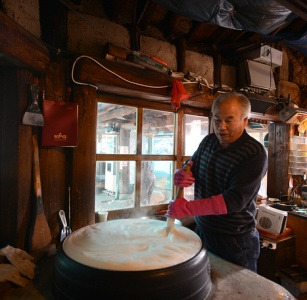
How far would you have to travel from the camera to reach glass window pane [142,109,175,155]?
11.1ft

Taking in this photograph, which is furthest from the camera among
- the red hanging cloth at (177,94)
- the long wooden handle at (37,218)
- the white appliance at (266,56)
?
the white appliance at (266,56)

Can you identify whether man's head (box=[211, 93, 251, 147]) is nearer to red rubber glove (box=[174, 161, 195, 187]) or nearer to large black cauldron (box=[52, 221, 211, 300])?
red rubber glove (box=[174, 161, 195, 187])

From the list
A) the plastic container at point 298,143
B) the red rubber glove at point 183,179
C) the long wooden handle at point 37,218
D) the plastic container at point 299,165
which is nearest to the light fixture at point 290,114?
the plastic container at point 298,143

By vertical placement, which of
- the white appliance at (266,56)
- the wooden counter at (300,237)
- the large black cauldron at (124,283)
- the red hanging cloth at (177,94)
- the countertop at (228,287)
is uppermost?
the white appliance at (266,56)

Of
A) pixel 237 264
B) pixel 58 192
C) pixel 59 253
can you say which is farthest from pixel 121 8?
pixel 237 264

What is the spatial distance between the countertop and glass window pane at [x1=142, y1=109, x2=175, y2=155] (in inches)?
75.8

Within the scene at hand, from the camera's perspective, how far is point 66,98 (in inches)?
97.1

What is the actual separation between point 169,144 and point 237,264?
2.03m

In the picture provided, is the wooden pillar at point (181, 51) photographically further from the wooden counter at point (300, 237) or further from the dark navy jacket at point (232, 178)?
the wooden counter at point (300, 237)

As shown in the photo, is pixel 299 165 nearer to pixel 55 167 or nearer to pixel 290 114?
pixel 290 114

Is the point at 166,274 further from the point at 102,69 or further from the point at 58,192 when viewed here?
the point at 102,69

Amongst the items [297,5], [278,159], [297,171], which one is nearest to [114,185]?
[297,5]

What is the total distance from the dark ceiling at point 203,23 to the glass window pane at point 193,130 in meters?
1.13

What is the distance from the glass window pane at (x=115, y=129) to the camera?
9.80 ft
